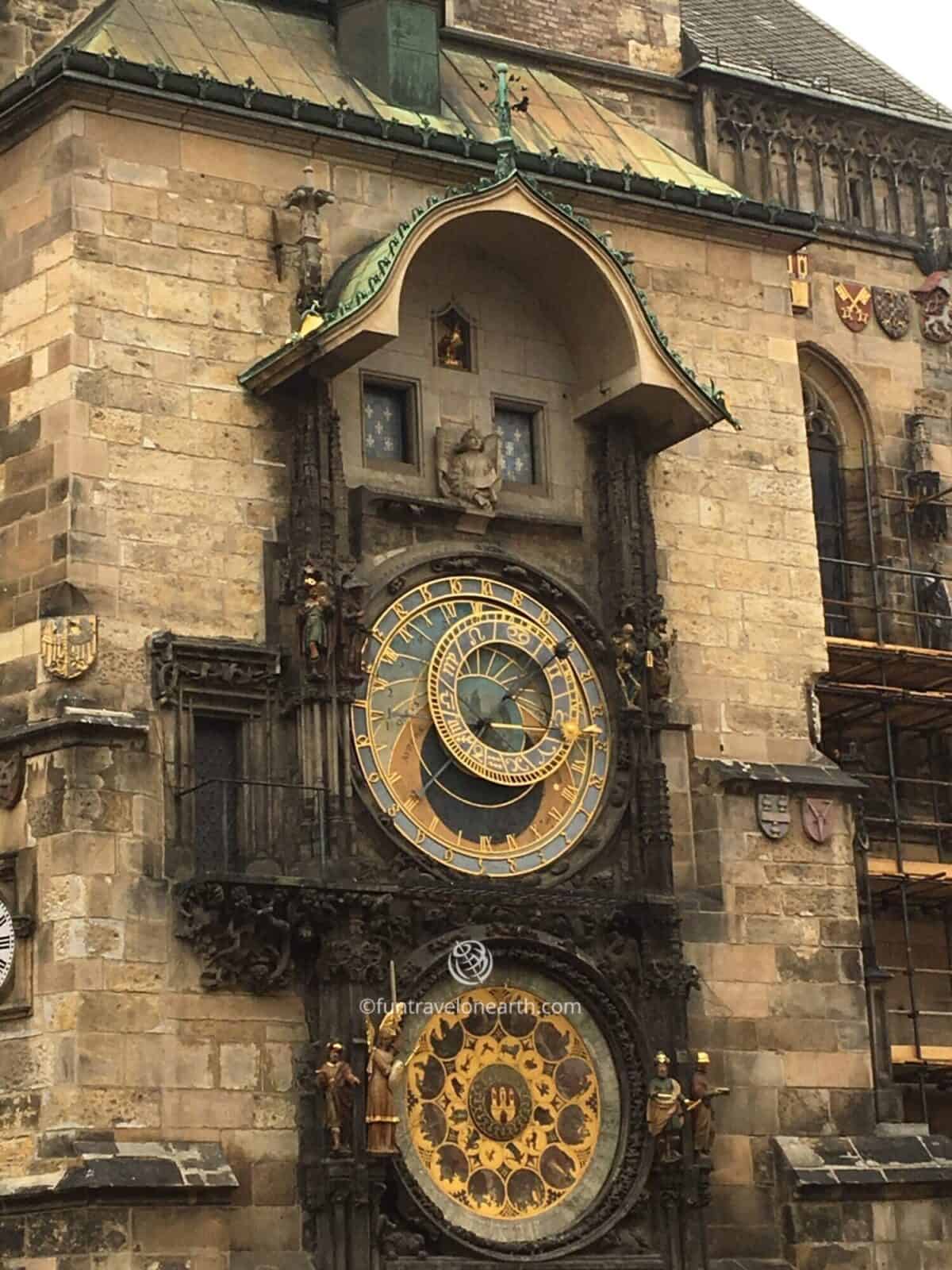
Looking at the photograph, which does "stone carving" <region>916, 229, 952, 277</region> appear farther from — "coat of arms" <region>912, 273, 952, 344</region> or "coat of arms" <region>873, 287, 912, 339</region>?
"coat of arms" <region>873, 287, 912, 339</region>

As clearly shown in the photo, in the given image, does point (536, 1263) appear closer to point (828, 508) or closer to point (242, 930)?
point (242, 930)

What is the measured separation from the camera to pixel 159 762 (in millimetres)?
22188

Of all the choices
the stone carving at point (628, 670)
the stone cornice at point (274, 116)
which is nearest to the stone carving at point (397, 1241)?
the stone carving at point (628, 670)

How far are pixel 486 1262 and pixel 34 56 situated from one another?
10.7m

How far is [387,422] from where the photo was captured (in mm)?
24250

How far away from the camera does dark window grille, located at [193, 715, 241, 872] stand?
22453 mm

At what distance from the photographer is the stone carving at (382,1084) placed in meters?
21.9

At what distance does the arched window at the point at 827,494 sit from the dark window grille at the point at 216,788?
821 centimetres

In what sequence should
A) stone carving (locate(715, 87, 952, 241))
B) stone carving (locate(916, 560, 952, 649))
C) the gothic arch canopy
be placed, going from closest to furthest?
1. the gothic arch canopy
2. stone carving (locate(916, 560, 952, 649))
3. stone carving (locate(715, 87, 952, 241))

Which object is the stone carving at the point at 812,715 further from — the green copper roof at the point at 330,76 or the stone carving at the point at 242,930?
the stone carving at the point at 242,930

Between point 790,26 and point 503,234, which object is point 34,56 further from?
point 790,26

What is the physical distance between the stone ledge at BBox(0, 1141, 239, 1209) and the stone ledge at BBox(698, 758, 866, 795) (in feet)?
18.4

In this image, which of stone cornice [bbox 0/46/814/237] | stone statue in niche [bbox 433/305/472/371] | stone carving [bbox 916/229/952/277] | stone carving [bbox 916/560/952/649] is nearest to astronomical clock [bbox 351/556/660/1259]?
stone statue in niche [bbox 433/305/472/371]
